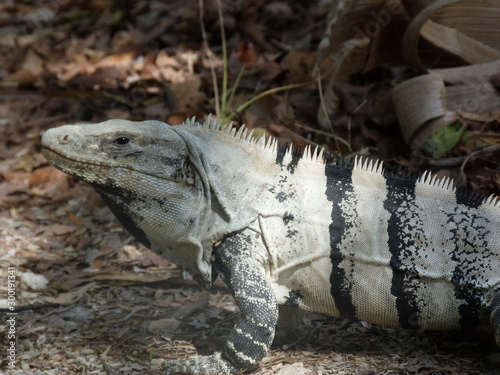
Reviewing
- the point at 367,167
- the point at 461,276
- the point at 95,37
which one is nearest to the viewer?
the point at 461,276

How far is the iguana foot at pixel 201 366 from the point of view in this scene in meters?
4.11

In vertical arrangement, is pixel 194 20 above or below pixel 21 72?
above

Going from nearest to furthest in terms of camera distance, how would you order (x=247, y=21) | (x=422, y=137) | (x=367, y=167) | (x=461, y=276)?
(x=461, y=276) → (x=367, y=167) → (x=422, y=137) → (x=247, y=21)

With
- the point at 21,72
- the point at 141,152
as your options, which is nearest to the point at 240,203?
the point at 141,152

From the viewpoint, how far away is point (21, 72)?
8.63m

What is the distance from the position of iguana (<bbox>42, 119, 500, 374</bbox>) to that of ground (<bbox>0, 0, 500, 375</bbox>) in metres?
0.39

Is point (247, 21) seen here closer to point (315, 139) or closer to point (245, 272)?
point (315, 139)

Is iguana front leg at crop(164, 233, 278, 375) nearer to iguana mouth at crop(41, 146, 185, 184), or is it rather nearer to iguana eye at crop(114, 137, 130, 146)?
iguana mouth at crop(41, 146, 185, 184)

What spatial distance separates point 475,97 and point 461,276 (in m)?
2.35

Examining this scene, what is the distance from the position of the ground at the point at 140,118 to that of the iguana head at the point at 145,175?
912mm

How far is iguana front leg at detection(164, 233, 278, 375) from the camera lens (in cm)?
404

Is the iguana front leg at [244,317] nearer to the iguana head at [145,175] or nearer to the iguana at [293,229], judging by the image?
the iguana at [293,229]

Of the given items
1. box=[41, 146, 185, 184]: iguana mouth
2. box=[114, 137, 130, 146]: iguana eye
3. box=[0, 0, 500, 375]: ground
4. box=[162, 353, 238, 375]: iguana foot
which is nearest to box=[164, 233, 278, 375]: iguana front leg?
box=[162, 353, 238, 375]: iguana foot

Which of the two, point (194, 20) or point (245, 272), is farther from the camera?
point (194, 20)
